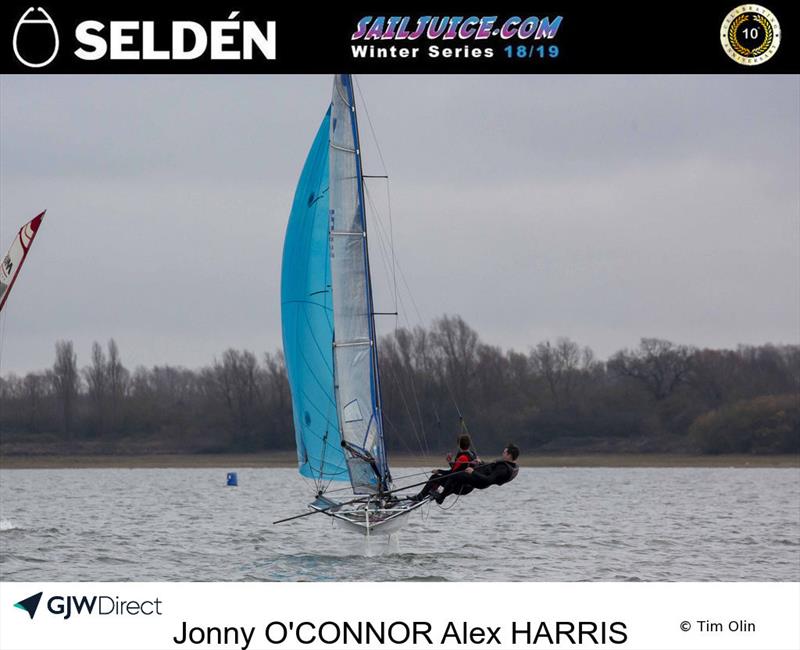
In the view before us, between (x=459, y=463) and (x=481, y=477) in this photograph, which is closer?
(x=481, y=477)

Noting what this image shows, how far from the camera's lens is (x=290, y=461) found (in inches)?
2997

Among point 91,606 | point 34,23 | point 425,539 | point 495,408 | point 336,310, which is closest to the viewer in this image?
point 91,606

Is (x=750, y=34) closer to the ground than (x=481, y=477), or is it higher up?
higher up

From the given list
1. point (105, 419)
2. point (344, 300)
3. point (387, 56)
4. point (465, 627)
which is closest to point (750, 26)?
point (387, 56)

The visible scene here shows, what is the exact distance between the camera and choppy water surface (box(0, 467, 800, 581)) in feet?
74.2

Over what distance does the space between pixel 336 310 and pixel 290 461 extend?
172ft

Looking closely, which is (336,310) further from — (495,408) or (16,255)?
(495,408)

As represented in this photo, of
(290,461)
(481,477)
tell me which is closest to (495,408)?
(290,461)

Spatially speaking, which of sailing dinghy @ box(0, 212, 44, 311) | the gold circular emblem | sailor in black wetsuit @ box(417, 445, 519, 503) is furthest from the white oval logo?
sailing dinghy @ box(0, 212, 44, 311)

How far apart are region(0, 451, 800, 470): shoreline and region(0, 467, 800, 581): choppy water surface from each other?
73.4 feet

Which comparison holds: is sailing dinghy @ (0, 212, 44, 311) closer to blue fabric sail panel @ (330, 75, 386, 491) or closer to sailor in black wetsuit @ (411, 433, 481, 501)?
blue fabric sail panel @ (330, 75, 386, 491)

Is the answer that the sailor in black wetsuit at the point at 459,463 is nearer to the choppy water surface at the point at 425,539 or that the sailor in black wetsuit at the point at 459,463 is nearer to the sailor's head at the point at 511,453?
the sailor's head at the point at 511,453

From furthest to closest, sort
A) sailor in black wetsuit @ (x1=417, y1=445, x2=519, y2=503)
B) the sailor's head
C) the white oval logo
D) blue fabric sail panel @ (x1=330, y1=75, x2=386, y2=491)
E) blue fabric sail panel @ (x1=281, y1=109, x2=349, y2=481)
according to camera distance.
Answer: blue fabric sail panel @ (x1=281, y1=109, x2=349, y2=481) → blue fabric sail panel @ (x1=330, y1=75, x2=386, y2=491) → sailor in black wetsuit @ (x1=417, y1=445, x2=519, y2=503) → the sailor's head → the white oval logo

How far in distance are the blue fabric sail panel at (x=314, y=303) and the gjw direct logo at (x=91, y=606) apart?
12248mm
